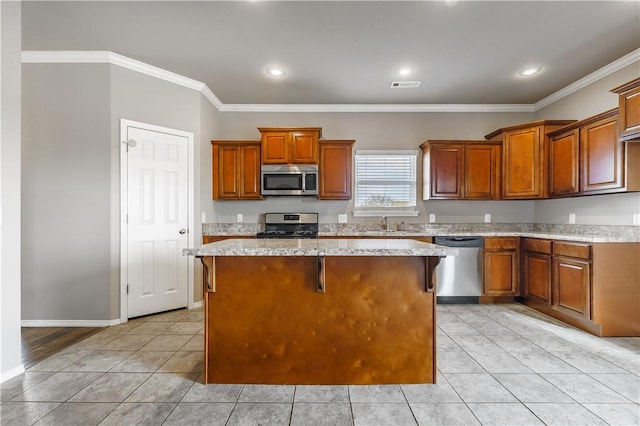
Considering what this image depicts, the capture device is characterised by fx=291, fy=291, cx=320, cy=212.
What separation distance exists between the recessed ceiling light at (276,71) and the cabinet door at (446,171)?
232 cm

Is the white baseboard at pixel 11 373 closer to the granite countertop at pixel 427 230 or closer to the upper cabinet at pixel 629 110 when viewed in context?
the granite countertop at pixel 427 230

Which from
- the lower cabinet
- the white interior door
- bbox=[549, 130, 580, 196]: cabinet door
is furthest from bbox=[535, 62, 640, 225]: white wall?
the white interior door

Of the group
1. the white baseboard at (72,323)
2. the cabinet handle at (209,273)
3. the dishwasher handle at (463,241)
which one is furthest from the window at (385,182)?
the white baseboard at (72,323)

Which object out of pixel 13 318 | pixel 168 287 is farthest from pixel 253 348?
pixel 168 287

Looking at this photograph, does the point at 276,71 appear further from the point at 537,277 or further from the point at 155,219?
the point at 537,277

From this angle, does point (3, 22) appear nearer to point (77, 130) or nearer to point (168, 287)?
point (77, 130)

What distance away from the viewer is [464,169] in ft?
13.8

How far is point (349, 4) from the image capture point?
7.77ft

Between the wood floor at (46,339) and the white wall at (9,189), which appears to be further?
the wood floor at (46,339)

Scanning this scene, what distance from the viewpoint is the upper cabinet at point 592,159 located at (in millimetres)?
2865

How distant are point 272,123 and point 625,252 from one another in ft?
14.7

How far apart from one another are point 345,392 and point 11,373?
2.37 metres

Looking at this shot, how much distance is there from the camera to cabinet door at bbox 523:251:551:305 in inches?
134

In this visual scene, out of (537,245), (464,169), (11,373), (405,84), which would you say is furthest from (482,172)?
(11,373)
